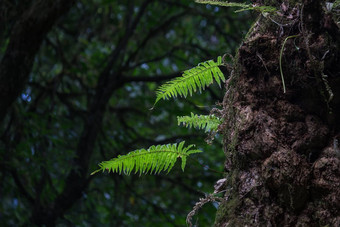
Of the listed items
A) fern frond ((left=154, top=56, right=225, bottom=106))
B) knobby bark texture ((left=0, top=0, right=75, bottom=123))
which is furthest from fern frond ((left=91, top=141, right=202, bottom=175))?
Result: knobby bark texture ((left=0, top=0, right=75, bottom=123))

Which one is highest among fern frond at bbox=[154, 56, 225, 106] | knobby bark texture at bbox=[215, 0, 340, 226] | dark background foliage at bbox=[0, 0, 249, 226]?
dark background foliage at bbox=[0, 0, 249, 226]

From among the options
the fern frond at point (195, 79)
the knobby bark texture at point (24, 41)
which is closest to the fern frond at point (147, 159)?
the fern frond at point (195, 79)

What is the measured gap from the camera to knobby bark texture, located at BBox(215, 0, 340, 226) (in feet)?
4.19

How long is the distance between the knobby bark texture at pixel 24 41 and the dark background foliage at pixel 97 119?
0.05 ft

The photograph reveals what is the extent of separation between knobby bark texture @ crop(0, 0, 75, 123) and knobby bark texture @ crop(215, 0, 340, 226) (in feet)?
7.54

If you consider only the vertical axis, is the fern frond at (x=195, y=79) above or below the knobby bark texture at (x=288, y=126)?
above

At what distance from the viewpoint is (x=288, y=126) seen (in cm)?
136

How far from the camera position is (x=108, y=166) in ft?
4.92

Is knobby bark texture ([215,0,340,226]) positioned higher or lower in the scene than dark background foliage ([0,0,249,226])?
lower

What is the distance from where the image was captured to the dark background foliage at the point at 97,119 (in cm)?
434

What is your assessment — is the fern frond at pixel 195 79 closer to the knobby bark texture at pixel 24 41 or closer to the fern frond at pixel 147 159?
the fern frond at pixel 147 159

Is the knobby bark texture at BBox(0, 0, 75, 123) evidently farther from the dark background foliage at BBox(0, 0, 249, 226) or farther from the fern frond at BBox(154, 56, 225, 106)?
the fern frond at BBox(154, 56, 225, 106)

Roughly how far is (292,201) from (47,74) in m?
4.81

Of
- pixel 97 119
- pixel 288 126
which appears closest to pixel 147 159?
pixel 288 126
